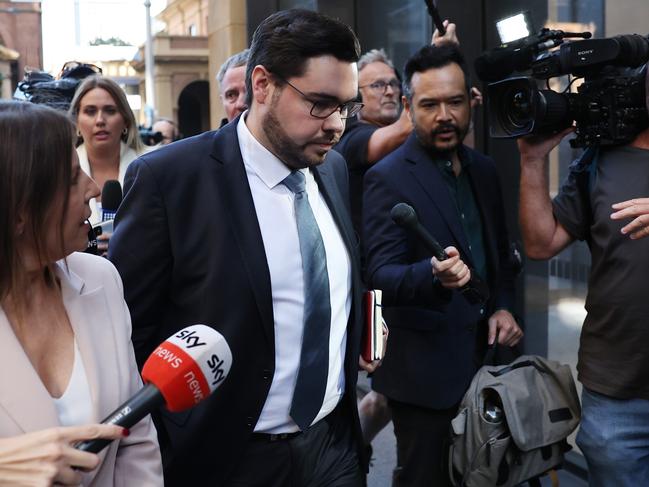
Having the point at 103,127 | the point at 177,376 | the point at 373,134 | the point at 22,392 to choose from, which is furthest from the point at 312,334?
the point at 103,127

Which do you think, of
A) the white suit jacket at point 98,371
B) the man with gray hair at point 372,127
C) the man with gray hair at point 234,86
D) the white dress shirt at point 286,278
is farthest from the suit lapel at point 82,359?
the man with gray hair at point 234,86

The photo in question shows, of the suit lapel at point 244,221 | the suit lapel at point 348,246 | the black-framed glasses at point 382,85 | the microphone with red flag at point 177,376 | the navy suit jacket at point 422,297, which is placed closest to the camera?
the microphone with red flag at point 177,376

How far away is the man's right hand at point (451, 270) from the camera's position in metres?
3.16

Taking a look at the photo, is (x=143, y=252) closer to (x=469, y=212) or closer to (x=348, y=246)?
(x=348, y=246)

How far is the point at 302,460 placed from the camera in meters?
2.71

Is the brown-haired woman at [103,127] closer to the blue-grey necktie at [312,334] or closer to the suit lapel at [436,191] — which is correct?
the suit lapel at [436,191]

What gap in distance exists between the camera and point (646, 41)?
10.4ft

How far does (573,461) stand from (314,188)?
9.50ft

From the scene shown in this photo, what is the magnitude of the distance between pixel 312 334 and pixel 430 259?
3.05ft

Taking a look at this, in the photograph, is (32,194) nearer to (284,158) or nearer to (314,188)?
(284,158)

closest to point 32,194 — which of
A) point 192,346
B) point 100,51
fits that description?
point 192,346

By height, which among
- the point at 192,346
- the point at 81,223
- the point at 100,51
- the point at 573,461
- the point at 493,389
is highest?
the point at 100,51

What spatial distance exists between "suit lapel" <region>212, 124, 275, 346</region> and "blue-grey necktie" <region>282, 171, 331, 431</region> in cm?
12

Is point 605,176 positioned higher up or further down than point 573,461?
higher up
